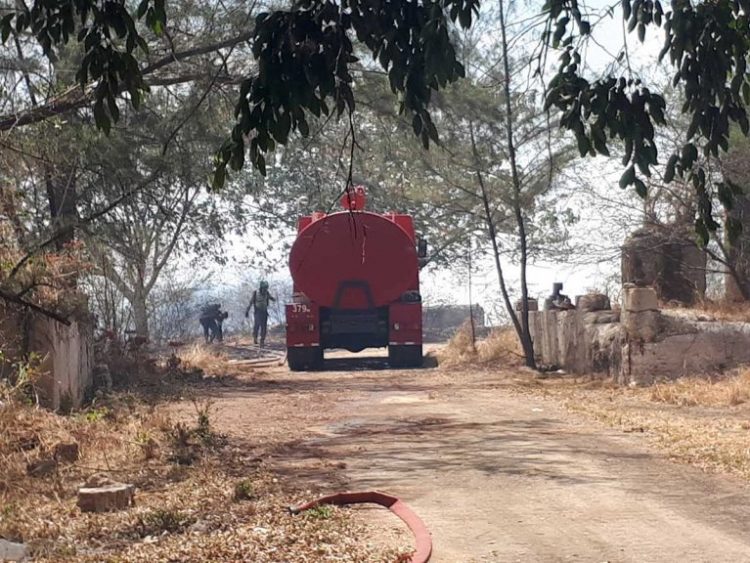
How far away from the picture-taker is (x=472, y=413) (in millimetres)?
12820

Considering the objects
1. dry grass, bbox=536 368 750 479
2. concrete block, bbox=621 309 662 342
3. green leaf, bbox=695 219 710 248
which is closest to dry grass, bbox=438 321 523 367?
dry grass, bbox=536 368 750 479

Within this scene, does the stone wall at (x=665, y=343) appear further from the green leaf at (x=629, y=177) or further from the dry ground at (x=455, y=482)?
the green leaf at (x=629, y=177)

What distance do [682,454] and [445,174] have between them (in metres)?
13.3

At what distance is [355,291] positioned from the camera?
21031 mm

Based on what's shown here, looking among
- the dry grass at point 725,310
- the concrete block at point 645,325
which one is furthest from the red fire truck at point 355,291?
the concrete block at point 645,325

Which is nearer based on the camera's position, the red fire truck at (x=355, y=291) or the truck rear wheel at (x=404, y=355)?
the red fire truck at (x=355, y=291)

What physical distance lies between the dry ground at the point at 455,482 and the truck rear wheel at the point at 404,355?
7.09 metres

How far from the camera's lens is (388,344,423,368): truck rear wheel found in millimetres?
21703

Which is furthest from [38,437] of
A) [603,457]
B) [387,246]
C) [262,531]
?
[387,246]

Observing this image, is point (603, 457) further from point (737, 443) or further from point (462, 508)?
point (462, 508)

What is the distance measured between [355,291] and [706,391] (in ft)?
28.3

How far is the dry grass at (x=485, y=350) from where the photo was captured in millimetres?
22406

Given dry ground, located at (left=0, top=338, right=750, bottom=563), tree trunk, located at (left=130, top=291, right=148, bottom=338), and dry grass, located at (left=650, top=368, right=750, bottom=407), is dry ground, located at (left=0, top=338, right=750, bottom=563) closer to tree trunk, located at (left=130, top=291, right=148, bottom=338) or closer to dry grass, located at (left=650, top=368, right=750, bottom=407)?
dry grass, located at (left=650, top=368, right=750, bottom=407)

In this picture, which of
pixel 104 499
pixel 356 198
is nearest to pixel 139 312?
pixel 356 198
